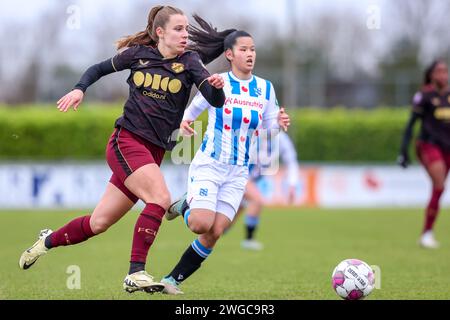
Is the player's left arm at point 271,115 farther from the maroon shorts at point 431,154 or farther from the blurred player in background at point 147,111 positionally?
the maroon shorts at point 431,154

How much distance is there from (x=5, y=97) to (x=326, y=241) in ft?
90.9

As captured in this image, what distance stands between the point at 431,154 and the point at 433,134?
0.99 feet

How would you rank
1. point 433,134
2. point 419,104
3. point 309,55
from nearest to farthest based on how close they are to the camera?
point 433,134 → point 419,104 → point 309,55

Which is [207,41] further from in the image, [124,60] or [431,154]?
[431,154]

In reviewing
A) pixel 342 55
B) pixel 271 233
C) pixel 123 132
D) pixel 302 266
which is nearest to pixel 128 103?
pixel 123 132

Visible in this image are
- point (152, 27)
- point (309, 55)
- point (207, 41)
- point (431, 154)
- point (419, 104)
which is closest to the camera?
point (152, 27)

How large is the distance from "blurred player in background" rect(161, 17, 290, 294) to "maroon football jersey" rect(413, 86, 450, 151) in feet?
17.6

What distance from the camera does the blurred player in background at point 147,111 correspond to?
21.4ft

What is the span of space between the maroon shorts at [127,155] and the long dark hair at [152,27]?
0.75 metres

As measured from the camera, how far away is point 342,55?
37531 mm

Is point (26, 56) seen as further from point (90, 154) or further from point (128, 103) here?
point (128, 103)

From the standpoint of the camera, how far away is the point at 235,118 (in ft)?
23.2

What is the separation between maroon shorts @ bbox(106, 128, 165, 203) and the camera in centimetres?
657

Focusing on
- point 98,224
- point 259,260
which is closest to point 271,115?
point 98,224
